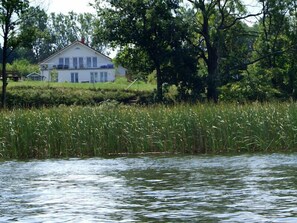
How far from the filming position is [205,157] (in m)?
26.0

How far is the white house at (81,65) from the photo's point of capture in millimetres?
112375

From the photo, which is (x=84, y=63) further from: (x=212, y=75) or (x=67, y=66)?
(x=212, y=75)

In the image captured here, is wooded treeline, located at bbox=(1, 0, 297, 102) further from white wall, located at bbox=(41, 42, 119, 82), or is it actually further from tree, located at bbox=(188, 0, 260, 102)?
white wall, located at bbox=(41, 42, 119, 82)

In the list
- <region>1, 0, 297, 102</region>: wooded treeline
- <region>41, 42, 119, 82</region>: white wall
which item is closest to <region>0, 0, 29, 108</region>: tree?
<region>1, 0, 297, 102</region>: wooded treeline

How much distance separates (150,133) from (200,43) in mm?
36109

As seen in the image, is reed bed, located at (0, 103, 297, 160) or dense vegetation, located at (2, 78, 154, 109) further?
dense vegetation, located at (2, 78, 154, 109)

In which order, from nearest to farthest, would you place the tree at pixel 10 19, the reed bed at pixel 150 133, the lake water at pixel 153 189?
the lake water at pixel 153 189
the reed bed at pixel 150 133
the tree at pixel 10 19

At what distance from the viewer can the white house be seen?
112m

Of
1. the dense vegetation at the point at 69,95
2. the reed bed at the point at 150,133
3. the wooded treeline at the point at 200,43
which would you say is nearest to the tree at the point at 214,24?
the wooded treeline at the point at 200,43

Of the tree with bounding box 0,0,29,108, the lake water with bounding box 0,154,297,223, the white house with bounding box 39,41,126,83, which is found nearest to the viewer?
the lake water with bounding box 0,154,297,223

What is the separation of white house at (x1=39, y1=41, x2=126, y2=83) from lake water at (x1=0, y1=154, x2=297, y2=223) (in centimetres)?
8643

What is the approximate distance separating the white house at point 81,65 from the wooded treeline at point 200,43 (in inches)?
1845

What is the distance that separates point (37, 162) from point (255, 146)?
7.36 metres

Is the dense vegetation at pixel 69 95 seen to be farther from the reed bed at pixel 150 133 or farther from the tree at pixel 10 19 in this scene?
the reed bed at pixel 150 133
